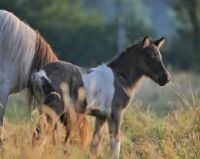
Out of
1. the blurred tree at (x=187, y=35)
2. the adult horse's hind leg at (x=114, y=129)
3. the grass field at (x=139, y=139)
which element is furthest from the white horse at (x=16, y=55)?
the blurred tree at (x=187, y=35)

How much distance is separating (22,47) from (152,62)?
150 cm

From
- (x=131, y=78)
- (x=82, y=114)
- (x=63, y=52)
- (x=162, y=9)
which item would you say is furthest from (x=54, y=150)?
(x=162, y=9)

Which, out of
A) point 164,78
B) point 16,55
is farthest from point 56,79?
point 164,78

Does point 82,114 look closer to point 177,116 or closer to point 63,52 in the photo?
point 177,116

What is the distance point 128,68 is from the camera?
902 cm

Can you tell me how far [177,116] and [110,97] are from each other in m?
1.47

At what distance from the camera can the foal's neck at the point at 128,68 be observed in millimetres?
8984

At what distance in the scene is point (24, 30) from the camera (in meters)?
9.22

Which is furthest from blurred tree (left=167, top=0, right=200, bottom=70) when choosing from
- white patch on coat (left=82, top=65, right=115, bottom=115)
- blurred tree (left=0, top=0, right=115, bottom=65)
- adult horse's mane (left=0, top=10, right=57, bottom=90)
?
white patch on coat (left=82, top=65, right=115, bottom=115)

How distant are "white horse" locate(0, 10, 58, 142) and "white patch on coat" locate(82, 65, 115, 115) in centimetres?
78

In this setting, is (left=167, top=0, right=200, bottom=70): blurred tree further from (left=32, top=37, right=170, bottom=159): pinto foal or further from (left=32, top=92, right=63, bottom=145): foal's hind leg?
(left=32, top=92, right=63, bottom=145): foal's hind leg

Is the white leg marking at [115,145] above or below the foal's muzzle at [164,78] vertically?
below

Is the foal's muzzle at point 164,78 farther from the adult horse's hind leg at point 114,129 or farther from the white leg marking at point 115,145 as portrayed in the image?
the white leg marking at point 115,145

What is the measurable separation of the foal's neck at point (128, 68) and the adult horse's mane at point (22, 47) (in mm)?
835
